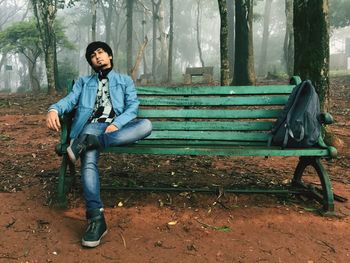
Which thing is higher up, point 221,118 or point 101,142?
point 221,118

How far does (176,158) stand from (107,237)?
2589 millimetres

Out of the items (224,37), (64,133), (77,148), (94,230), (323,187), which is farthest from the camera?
(224,37)

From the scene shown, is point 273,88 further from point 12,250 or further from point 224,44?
point 224,44

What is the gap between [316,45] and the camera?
5379 millimetres

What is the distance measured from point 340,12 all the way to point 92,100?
2884 cm

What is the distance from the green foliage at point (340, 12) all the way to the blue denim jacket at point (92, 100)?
2810cm

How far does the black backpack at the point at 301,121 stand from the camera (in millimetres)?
3504

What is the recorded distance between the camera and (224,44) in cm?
809

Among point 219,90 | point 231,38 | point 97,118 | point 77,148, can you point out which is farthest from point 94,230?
point 231,38

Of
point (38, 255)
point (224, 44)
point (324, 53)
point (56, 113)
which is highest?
point (224, 44)

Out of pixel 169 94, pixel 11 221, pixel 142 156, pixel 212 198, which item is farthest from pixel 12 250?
pixel 142 156

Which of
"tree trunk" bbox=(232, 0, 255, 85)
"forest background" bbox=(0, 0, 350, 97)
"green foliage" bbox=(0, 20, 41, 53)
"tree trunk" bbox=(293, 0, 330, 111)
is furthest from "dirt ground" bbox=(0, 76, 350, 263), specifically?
"green foliage" bbox=(0, 20, 41, 53)

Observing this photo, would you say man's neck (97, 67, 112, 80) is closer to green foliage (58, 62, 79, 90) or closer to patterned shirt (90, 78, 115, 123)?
patterned shirt (90, 78, 115, 123)

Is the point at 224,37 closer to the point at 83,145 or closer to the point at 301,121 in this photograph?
the point at 301,121
